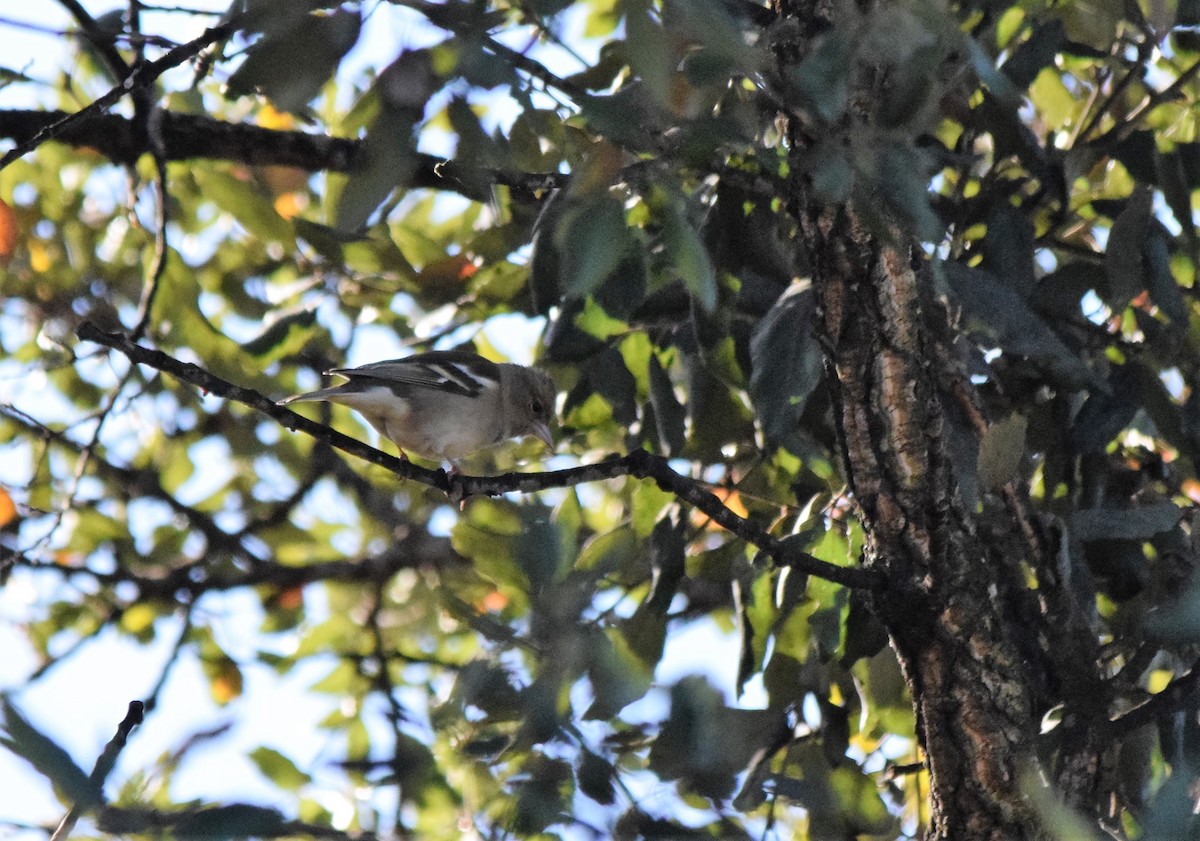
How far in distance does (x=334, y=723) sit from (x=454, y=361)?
1192mm

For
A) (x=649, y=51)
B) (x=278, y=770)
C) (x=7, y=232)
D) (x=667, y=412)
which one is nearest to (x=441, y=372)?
(x=667, y=412)

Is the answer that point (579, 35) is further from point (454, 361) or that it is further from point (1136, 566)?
point (1136, 566)

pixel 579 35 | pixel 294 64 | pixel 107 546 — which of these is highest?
pixel 579 35

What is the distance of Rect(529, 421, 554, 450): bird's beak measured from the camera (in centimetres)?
376

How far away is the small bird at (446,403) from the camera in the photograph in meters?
3.62

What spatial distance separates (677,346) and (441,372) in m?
1.23

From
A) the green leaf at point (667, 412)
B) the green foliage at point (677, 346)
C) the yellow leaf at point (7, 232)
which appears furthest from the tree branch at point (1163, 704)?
the yellow leaf at point (7, 232)

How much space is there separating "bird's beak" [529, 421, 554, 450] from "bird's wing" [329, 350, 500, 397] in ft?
0.60

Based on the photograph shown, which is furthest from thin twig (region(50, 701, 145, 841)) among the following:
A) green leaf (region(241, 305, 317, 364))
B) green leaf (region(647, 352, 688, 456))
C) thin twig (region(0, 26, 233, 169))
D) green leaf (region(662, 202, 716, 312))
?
green leaf (region(241, 305, 317, 364))

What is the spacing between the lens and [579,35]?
3.20m

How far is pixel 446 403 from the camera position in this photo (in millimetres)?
3787

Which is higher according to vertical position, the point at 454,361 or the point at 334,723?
the point at 454,361

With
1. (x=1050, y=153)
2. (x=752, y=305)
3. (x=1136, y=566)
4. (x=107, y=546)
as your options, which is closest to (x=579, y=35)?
(x=752, y=305)

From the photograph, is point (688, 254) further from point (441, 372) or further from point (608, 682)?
point (441, 372)
